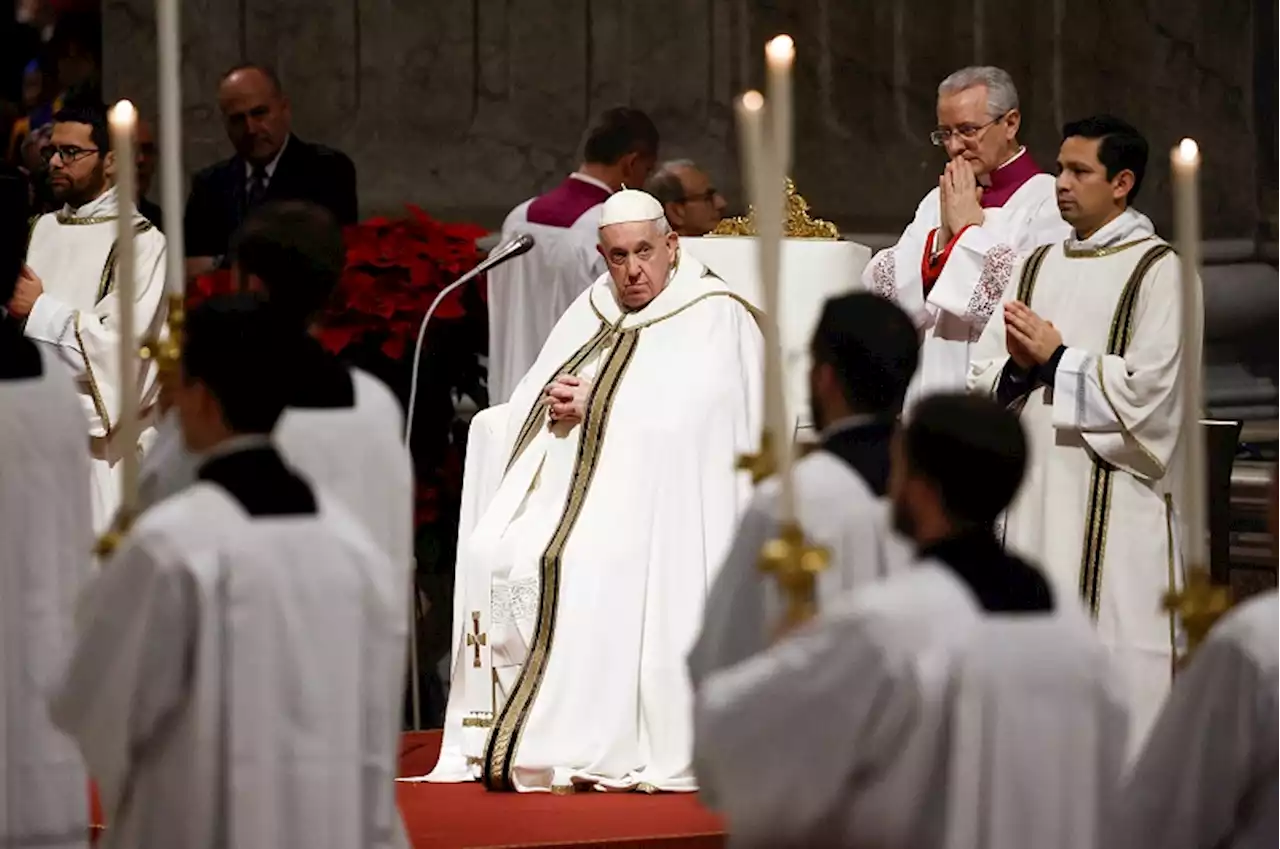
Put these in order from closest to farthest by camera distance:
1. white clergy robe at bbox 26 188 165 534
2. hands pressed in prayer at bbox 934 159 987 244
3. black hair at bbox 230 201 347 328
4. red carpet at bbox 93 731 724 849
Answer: black hair at bbox 230 201 347 328 → red carpet at bbox 93 731 724 849 → hands pressed in prayer at bbox 934 159 987 244 → white clergy robe at bbox 26 188 165 534

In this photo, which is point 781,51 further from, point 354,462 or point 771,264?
point 354,462

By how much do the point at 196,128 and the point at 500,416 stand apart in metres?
2.74

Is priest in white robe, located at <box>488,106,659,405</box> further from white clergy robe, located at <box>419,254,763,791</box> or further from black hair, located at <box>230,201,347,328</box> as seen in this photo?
black hair, located at <box>230,201,347,328</box>

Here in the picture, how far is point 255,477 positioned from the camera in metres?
4.09

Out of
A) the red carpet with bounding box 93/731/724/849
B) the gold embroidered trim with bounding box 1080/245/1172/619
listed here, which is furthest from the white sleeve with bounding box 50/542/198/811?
the gold embroidered trim with bounding box 1080/245/1172/619

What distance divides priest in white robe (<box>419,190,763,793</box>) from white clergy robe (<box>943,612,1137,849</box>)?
3.26 m

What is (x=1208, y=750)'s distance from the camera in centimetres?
416

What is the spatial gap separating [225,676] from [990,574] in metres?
1.18

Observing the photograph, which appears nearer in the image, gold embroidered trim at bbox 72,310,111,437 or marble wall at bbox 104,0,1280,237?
gold embroidered trim at bbox 72,310,111,437

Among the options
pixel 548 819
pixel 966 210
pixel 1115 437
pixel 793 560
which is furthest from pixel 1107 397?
pixel 793 560

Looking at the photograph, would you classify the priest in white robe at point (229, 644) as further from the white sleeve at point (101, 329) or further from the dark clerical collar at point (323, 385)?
the white sleeve at point (101, 329)

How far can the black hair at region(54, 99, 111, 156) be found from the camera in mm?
8203

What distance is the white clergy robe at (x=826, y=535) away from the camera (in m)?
4.75

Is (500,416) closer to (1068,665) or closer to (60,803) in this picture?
(60,803)
